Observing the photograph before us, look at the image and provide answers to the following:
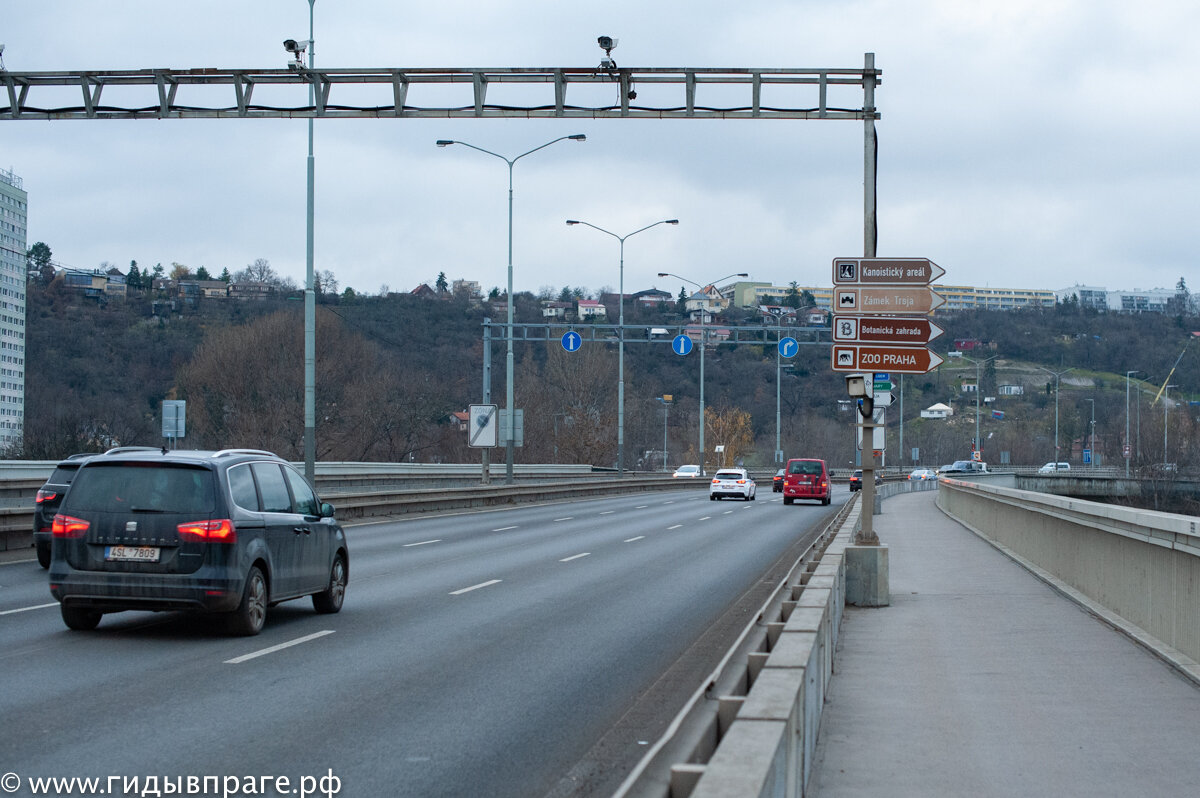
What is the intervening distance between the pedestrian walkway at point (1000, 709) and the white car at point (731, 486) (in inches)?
1501

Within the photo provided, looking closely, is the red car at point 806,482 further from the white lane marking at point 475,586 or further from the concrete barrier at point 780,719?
the concrete barrier at point 780,719

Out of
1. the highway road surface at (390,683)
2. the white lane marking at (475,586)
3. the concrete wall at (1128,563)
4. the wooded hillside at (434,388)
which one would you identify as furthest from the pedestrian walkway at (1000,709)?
the wooded hillside at (434,388)

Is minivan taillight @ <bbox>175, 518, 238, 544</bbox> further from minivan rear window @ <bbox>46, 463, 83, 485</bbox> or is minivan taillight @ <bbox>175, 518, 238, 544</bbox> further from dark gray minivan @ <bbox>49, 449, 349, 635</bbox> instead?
minivan rear window @ <bbox>46, 463, 83, 485</bbox>

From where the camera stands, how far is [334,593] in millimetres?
13547

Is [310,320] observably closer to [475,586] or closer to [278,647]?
[475,586]

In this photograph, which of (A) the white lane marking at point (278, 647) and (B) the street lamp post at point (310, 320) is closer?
(A) the white lane marking at point (278, 647)

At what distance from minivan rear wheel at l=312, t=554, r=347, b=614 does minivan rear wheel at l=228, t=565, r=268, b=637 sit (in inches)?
60.6

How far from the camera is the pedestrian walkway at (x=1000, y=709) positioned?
22.2ft

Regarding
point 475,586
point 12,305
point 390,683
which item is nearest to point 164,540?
point 390,683

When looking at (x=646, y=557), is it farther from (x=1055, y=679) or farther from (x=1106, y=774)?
(x=1106, y=774)

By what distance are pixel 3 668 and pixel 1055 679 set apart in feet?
A: 26.4

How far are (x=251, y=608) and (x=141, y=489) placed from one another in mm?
1451

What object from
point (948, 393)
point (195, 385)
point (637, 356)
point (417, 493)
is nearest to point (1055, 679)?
point (417, 493)

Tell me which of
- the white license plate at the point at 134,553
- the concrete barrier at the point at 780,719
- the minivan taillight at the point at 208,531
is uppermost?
the minivan taillight at the point at 208,531
